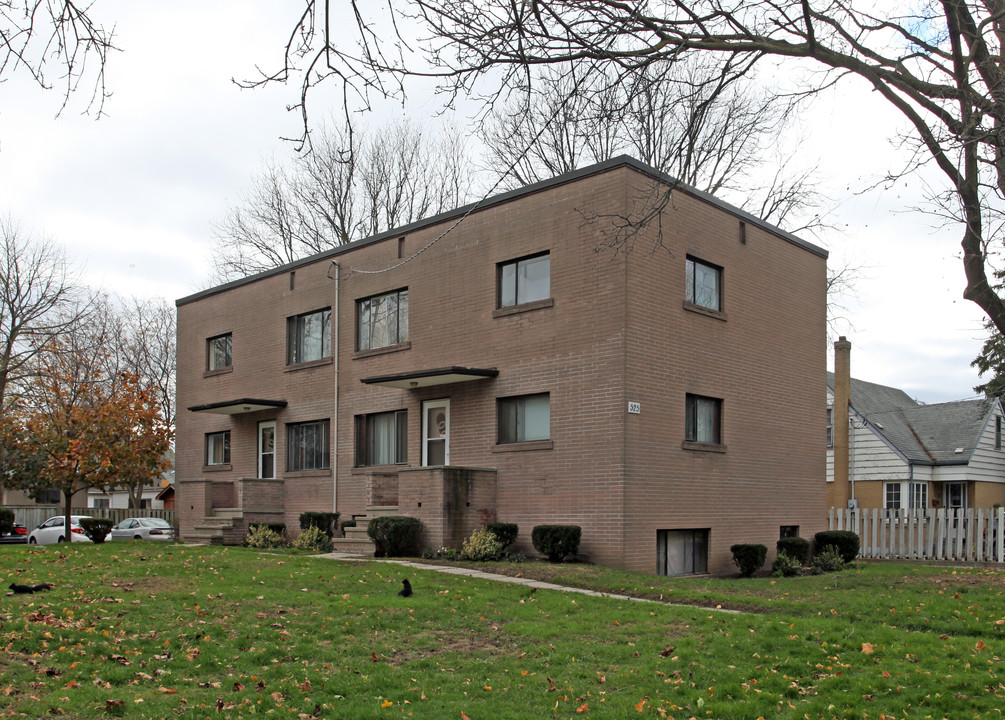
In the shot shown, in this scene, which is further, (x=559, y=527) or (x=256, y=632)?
(x=559, y=527)

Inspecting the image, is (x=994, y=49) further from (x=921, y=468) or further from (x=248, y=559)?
(x=921, y=468)

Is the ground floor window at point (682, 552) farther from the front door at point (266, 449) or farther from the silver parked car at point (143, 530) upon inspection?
the silver parked car at point (143, 530)

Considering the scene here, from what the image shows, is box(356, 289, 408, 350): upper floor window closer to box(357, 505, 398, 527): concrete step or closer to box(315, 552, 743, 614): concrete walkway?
box(357, 505, 398, 527): concrete step

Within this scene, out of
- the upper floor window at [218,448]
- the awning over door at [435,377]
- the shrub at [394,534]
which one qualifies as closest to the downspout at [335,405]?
the awning over door at [435,377]

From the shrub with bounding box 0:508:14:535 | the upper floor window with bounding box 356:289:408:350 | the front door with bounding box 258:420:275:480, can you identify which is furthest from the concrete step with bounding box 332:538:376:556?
the shrub with bounding box 0:508:14:535

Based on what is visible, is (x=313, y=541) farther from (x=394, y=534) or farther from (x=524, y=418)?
(x=524, y=418)

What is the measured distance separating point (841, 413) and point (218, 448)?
19417 mm

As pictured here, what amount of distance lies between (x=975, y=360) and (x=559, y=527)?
3266 cm

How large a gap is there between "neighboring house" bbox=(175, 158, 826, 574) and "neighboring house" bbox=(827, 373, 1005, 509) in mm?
12194

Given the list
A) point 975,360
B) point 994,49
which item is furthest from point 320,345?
point 975,360

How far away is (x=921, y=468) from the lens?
3300 cm

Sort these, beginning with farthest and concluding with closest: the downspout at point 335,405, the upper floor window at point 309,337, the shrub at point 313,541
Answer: the upper floor window at point 309,337
the downspout at point 335,405
the shrub at point 313,541

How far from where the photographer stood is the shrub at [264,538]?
A: 2212 centimetres

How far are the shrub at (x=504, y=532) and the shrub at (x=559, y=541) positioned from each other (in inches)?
41.8
